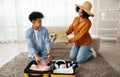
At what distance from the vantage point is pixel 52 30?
3709 millimetres

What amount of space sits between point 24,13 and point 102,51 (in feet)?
7.45

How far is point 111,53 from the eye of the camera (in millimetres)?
3789

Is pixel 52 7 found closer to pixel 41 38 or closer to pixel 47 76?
pixel 41 38

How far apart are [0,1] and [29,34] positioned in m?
2.58

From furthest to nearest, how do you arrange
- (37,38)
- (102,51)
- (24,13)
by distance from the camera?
1. (24,13)
2. (102,51)
3. (37,38)

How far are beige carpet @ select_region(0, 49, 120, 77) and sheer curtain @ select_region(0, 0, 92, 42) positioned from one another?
64.8 inches

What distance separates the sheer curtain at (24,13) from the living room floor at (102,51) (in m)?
0.39

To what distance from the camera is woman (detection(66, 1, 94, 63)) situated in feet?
9.80

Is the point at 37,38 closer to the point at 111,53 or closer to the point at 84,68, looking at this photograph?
the point at 84,68

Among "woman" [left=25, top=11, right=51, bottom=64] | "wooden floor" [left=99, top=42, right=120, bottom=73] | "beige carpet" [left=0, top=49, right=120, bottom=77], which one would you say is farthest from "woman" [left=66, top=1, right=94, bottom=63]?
"woman" [left=25, top=11, right=51, bottom=64]

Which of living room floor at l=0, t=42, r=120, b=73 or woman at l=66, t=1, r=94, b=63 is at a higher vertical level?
woman at l=66, t=1, r=94, b=63

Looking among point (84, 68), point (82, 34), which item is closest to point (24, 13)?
point (82, 34)

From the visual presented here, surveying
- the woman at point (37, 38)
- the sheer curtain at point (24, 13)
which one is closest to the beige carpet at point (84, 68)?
the woman at point (37, 38)

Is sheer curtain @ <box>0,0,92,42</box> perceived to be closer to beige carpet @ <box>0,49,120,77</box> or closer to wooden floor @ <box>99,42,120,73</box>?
wooden floor @ <box>99,42,120,73</box>
